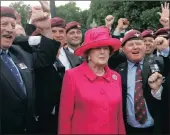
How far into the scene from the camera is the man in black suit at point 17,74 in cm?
299

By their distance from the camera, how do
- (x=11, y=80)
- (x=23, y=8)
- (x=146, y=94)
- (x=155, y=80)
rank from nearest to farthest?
(x=11, y=80) → (x=155, y=80) → (x=146, y=94) → (x=23, y=8)

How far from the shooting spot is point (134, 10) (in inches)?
520

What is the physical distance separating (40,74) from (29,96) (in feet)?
0.99

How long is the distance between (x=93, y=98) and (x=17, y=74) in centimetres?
73

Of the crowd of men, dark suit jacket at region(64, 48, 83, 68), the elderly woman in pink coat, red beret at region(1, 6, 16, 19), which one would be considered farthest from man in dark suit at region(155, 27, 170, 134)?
red beret at region(1, 6, 16, 19)

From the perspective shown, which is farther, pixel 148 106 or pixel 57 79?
pixel 148 106

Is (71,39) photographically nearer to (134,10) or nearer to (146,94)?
(146,94)

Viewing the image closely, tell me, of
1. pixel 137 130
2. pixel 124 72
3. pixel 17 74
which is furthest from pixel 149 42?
pixel 17 74

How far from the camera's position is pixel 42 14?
3.23m

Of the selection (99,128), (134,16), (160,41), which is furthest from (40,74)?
(134,16)

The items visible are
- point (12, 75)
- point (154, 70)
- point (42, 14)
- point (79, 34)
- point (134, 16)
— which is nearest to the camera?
point (12, 75)

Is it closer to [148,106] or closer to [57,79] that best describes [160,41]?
[148,106]

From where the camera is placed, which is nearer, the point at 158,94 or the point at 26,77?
the point at 26,77

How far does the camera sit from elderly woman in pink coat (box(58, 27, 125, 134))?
307 cm
